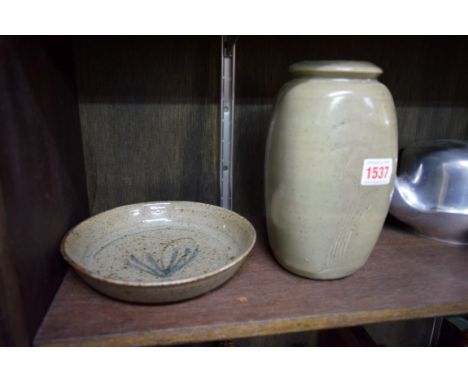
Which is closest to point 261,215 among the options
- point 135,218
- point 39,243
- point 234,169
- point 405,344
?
point 234,169

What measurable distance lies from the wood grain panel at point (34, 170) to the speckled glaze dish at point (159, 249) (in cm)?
4

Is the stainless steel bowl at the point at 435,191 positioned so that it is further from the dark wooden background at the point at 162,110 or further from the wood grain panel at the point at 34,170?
the wood grain panel at the point at 34,170

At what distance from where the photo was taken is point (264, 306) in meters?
0.44

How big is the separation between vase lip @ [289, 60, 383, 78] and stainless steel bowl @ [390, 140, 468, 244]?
9.8 inches

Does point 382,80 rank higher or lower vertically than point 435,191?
higher

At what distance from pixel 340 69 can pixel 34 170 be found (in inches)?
14.9

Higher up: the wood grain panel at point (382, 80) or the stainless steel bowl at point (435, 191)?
the wood grain panel at point (382, 80)

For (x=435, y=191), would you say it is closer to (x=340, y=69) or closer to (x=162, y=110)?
(x=340, y=69)

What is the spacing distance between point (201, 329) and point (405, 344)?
77 centimetres

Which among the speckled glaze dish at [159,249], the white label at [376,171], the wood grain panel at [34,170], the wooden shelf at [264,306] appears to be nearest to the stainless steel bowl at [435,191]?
the wooden shelf at [264,306]

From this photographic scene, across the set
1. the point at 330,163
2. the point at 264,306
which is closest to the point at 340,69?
the point at 330,163

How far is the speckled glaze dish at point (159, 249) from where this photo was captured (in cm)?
41

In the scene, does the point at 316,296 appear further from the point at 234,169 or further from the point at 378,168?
the point at 234,169

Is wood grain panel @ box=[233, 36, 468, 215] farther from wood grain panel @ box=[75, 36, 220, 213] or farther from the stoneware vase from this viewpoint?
the stoneware vase
